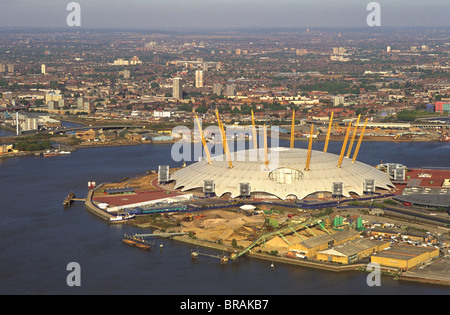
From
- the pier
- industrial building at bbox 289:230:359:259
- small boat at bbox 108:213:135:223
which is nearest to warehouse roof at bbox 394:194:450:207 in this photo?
industrial building at bbox 289:230:359:259

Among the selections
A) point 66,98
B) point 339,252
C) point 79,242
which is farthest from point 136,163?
point 66,98

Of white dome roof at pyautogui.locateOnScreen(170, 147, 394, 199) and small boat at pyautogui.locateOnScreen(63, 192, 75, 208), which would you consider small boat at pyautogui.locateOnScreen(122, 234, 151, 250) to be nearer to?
small boat at pyautogui.locateOnScreen(63, 192, 75, 208)

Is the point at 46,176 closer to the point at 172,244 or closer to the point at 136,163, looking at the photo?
the point at 136,163

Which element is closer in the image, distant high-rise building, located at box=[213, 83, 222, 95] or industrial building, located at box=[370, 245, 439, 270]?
industrial building, located at box=[370, 245, 439, 270]

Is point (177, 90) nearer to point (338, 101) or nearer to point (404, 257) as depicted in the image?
point (338, 101)

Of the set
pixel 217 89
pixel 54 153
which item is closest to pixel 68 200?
pixel 54 153

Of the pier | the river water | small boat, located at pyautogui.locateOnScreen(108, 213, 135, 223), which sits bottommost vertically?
the river water
